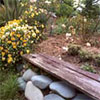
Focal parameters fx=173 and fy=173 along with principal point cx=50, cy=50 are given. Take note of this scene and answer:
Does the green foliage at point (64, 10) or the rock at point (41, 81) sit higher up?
the green foliage at point (64, 10)

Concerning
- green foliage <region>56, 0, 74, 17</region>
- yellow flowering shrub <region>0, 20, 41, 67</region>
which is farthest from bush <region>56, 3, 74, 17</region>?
yellow flowering shrub <region>0, 20, 41, 67</region>

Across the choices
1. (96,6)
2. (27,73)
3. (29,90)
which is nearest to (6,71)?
(27,73)

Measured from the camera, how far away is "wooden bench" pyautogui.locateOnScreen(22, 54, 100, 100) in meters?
1.80

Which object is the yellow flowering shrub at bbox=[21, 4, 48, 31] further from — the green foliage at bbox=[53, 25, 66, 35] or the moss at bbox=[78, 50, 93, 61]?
the moss at bbox=[78, 50, 93, 61]

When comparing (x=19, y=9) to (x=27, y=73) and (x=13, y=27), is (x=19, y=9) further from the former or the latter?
(x=27, y=73)

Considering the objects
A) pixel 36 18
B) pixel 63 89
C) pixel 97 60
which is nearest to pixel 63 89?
pixel 63 89

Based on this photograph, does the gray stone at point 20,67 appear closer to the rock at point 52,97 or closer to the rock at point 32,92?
the rock at point 32,92

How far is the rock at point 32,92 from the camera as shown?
2.41 meters

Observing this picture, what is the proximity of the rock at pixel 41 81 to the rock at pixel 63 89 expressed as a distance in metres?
0.14

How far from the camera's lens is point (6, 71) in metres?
3.12

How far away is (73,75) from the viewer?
2.11m

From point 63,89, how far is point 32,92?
1.92 feet

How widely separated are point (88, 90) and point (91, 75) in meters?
0.35

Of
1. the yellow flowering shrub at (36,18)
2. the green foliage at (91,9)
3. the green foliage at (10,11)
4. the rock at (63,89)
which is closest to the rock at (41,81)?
the rock at (63,89)
